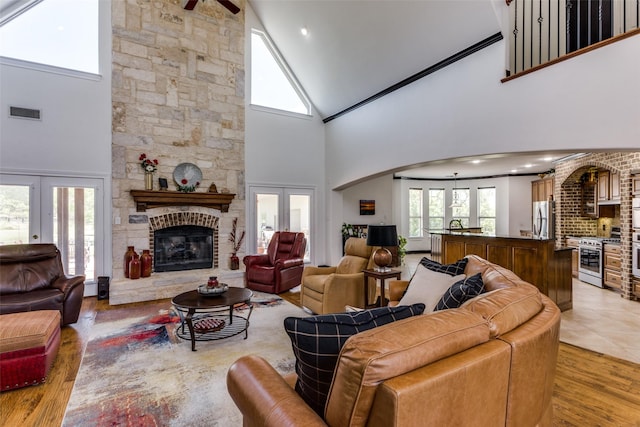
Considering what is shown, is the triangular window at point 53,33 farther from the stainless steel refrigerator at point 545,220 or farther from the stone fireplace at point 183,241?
the stainless steel refrigerator at point 545,220

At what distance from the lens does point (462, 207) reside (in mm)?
11117

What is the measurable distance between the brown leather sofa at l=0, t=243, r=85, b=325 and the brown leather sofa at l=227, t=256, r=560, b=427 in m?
3.36

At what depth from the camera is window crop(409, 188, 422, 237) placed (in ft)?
36.3

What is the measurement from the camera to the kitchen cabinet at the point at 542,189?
8.30 meters

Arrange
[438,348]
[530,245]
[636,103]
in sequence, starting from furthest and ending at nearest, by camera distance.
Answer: [530,245] → [636,103] → [438,348]

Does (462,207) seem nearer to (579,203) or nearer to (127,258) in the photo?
(579,203)

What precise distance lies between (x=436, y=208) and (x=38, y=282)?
10605 mm

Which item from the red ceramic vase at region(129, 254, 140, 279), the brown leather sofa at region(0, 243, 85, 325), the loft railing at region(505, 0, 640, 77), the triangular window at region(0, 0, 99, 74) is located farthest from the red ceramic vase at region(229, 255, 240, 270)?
the loft railing at region(505, 0, 640, 77)

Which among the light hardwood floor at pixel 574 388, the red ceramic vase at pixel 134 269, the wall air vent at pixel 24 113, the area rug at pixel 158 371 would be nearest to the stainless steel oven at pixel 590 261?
the light hardwood floor at pixel 574 388

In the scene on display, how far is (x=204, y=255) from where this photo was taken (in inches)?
242

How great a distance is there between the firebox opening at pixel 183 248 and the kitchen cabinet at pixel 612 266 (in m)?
7.01

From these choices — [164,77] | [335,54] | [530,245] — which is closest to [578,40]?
[530,245]

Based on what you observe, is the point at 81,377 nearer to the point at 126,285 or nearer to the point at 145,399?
the point at 145,399

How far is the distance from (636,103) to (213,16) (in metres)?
6.62
